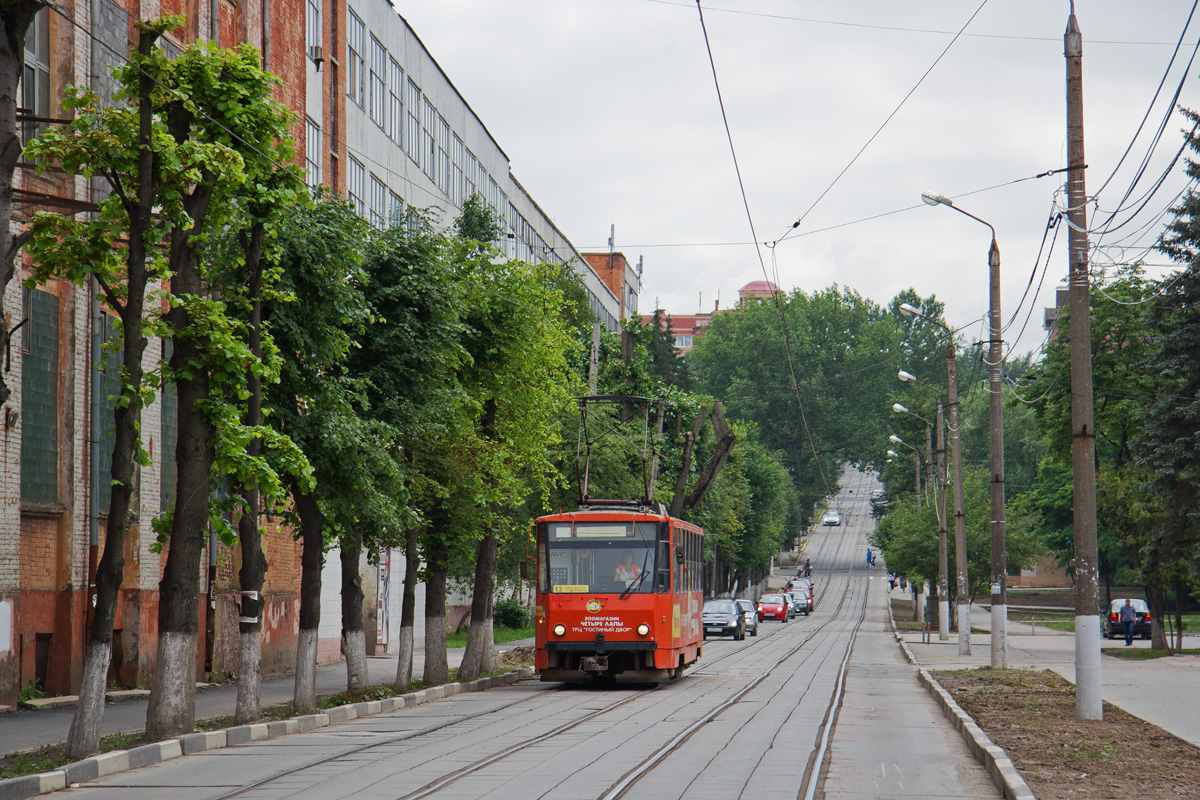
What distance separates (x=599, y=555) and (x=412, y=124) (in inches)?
851

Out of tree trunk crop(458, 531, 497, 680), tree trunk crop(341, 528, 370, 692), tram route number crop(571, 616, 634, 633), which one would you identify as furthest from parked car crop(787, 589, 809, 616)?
tree trunk crop(341, 528, 370, 692)

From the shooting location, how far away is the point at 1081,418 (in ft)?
53.2

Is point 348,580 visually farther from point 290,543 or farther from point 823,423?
point 823,423

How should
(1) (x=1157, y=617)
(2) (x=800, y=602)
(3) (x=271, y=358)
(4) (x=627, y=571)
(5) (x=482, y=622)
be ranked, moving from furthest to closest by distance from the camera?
(2) (x=800, y=602) → (1) (x=1157, y=617) → (5) (x=482, y=622) → (4) (x=627, y=571) → (3) (x=271, y=358)

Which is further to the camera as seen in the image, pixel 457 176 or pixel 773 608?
pixel 773 608

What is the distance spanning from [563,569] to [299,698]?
6.98 metres

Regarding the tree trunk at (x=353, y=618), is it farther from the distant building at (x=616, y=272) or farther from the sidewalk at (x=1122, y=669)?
the distant building at (x=616, y=272)

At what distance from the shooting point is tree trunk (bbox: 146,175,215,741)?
13688 millimetres

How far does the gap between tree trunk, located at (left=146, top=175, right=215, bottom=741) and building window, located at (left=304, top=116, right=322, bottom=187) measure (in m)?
16.6

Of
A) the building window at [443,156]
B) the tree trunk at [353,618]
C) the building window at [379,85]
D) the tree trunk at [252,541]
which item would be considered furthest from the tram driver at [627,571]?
the building window at [443,156]

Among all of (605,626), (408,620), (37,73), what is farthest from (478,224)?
(37,73)

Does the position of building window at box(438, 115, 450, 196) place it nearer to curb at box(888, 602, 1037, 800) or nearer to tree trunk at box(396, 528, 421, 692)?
tree trunk at box(396, 528, 421, 692)

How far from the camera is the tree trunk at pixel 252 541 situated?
15.1 m

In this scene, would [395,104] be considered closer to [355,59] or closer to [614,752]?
[355,59]
